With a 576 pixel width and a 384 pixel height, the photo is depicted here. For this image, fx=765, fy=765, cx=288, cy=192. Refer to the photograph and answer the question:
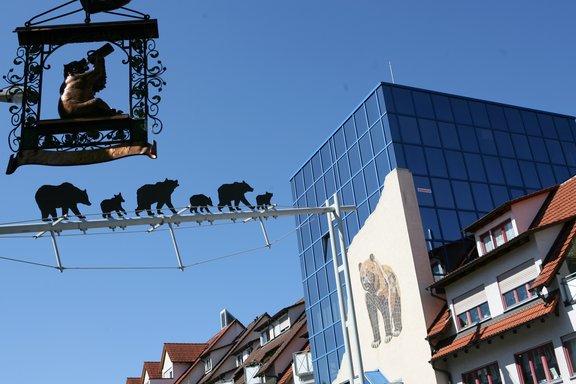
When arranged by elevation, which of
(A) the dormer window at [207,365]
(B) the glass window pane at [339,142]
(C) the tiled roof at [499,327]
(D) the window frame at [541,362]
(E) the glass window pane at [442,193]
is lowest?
(D) the window frame at [541,362]

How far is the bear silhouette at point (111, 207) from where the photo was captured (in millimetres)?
15891

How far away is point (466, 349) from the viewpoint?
27875mm

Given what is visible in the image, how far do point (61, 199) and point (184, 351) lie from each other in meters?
56.4

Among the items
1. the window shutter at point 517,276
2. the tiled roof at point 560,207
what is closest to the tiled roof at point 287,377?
the window shutter at point 517,276

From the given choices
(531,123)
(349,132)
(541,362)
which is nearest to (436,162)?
(349,132)

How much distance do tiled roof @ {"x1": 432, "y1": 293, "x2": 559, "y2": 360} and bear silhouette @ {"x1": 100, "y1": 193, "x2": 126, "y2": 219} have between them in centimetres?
1473

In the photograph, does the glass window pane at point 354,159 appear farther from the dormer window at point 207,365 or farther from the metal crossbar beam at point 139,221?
the dormer window at point 207,365

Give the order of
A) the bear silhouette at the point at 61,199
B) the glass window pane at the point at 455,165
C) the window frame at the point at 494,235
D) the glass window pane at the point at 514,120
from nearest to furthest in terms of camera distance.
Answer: the bear silhouette at the point at 61,199 → the window frame at the point at 494,235 → the glass window pane at the point at 455,165 → the glass window pane at the point at 514,120

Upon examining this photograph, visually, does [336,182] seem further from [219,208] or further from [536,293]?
[219,208]

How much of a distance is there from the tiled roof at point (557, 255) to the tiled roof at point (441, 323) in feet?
15.1

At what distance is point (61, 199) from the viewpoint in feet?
48.5

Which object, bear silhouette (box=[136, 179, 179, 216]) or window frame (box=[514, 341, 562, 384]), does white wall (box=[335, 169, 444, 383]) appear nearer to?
window frame (box=[514, 341, 562, 384])

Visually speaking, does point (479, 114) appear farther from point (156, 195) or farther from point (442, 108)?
point (156, 195)

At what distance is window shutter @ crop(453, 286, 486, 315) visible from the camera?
93.0ft
